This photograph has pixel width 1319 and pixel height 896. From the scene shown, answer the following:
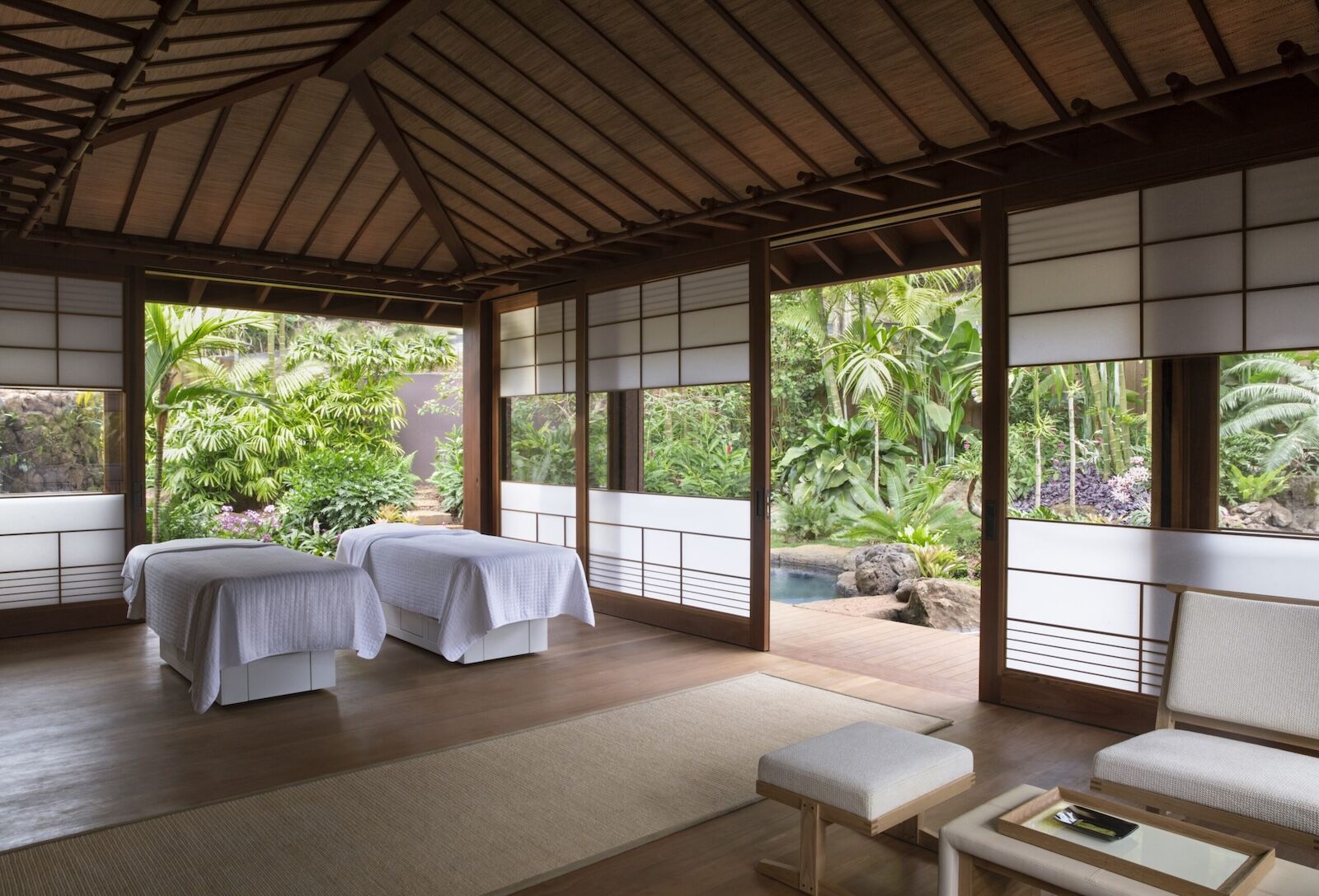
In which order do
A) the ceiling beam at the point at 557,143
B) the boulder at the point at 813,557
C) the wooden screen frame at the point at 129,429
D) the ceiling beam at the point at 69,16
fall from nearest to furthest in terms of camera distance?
the ceiling beam at the point at 69,16
the ceiling beam at the point at 557,143
the wooden screen frame at the point at 129,429
the boulder at the point at 813,557

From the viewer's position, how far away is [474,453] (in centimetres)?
738

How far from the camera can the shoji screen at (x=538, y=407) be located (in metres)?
6.68

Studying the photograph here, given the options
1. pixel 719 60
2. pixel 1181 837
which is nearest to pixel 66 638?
pixel 719 60

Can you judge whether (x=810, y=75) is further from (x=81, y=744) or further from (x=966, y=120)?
(x=81, y=744)

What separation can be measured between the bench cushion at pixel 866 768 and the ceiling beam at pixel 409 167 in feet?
13.4

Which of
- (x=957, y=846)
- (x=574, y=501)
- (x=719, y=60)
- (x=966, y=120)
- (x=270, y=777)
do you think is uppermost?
(x=719, y=60)

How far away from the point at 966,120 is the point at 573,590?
309 cm

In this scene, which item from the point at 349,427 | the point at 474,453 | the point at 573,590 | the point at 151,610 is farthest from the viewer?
the point at 349,427

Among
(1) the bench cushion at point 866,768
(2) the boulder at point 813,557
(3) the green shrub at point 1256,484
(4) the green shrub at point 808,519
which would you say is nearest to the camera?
(1) the bench cushion at point 866,768

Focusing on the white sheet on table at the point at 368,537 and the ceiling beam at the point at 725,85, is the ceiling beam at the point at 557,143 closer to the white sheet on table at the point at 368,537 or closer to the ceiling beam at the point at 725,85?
the ceiling beam at the point at 725,85

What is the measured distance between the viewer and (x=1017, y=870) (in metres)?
1.91

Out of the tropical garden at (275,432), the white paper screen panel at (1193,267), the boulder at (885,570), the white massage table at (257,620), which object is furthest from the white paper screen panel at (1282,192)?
the tropical garden at (275,432)

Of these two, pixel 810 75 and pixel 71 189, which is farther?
pixel 71 189

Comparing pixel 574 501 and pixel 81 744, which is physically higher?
pixel 574 501
